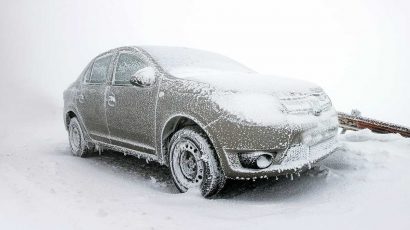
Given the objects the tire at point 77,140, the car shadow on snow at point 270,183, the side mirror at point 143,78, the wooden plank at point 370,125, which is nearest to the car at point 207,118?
the side mirror at point 143,78

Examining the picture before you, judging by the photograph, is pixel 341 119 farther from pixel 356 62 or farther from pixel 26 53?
pixel 356 62

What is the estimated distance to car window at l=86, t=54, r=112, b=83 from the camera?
18.5 feet

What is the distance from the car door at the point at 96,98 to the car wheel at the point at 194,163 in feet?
4.80

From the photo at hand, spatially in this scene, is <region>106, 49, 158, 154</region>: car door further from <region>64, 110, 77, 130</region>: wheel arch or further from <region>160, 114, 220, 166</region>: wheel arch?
<region>64, 110, 77, 130</region>: wheel arch

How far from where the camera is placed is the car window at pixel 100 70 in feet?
18.5

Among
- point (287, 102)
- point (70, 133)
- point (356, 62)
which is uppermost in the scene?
point (287, 102)

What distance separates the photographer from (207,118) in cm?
404

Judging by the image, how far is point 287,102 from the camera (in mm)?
4059

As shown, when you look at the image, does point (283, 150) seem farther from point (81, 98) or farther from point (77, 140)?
point (77, 140)

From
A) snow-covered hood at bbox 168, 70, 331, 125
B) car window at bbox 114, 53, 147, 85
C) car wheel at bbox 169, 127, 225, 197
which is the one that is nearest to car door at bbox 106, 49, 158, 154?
car window at bbox 114, 53, 147, 85

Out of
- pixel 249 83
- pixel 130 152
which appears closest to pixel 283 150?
pixel 249 83

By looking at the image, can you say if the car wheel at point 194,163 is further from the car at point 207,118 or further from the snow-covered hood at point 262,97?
the snow-covered hood at point 262,97

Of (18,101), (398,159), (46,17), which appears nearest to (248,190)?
(398,159)

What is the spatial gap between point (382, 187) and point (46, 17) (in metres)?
41.7
